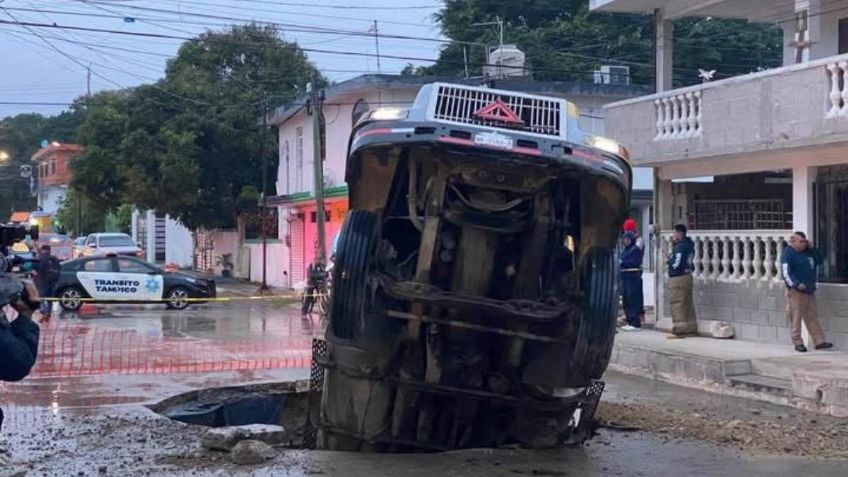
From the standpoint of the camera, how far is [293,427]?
466 inches

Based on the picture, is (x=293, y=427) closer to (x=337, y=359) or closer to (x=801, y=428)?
(x=337, y=359)

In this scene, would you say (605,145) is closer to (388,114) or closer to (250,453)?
(388,114)

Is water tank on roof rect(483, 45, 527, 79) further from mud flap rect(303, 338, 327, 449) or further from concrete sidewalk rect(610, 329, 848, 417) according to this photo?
mud flap rect(303, 338, 327, 449)

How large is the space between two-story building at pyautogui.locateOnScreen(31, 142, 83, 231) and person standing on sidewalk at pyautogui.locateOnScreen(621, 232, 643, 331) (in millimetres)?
65578

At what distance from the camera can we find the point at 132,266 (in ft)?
82.6

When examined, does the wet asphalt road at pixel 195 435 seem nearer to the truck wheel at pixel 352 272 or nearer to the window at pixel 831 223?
the truck wheel at pixel 352 272

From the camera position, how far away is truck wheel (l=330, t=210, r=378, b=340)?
7.37 metres

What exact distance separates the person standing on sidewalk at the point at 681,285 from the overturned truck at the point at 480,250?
7641 millimetres

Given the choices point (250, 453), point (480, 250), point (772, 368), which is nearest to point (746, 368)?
point (772, 368)

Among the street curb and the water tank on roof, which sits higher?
the water tank on roof

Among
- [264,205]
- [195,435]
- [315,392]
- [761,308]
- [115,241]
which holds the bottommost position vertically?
[195,435]

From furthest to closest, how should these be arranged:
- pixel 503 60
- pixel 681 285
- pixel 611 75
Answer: pixel 611 75, pixel 503 60, pixel 681 285

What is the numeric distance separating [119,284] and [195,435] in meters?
16.6

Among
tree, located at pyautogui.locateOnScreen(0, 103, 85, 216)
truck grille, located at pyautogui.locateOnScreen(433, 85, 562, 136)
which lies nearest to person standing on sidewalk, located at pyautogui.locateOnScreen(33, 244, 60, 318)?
truck grille, located at pyautogui.locateOnScreen(433, 85, 562, 136)
